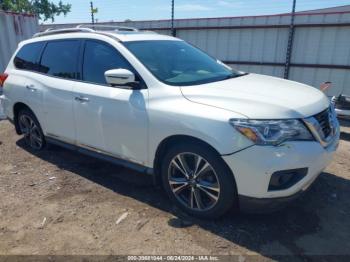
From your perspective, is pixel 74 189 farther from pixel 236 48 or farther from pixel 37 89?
pixel 236 48

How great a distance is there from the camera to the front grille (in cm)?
295

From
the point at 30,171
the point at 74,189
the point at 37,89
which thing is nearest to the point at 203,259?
the point at 74,189

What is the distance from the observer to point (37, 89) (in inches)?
175

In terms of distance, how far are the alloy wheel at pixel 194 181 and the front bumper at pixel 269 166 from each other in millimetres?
263

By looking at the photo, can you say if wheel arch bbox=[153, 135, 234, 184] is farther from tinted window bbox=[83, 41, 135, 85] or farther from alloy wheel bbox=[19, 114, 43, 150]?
alloy wheel bbox=[19, 114, 43, 150]

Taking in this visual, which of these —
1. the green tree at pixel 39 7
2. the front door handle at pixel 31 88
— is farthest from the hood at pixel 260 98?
the green tree at pixel 39 7

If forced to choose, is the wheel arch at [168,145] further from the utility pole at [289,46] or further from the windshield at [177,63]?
the utility pole at [289,46]

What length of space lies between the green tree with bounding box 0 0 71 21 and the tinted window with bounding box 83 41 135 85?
77.1 feet

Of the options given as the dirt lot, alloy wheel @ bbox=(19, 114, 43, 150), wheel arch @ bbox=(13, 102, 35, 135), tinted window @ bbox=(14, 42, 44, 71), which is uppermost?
tinted window @ bbox=(14, 42, 44, 71)

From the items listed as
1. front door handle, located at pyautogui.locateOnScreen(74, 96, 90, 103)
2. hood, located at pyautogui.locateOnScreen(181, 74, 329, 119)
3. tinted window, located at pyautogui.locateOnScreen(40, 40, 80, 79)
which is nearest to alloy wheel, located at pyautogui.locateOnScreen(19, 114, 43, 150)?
tinted window, located at pyautogui.locateOnScreen(40, 40, 80, 79)

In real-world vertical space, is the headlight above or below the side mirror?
below

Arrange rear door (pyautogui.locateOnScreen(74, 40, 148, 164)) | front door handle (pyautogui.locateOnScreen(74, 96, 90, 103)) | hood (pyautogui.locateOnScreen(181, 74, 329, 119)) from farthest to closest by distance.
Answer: front door handle (pyautogui.locateOnScreen(74, 96, 90, 103)) → rear door (pyautogui.locateOnScreen(74, 40, 148, 164)) → hood (pyautogui.locateOnScreen(181, 74, 329, 119))

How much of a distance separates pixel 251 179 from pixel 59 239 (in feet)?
5.94

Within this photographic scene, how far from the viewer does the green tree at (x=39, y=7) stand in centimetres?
2406
